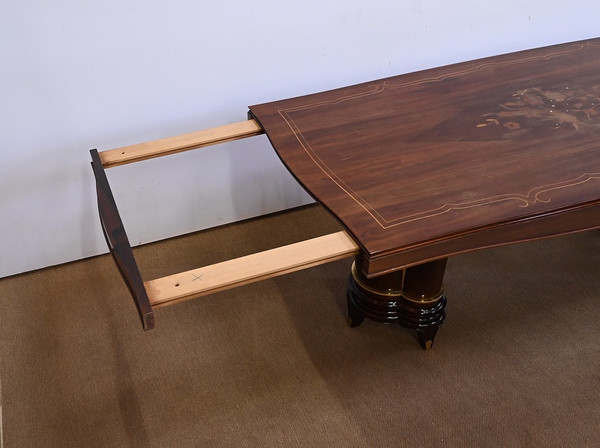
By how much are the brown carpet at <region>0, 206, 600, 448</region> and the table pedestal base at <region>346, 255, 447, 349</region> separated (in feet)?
0.38

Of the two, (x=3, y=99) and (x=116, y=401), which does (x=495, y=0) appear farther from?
(x=116, y=401)

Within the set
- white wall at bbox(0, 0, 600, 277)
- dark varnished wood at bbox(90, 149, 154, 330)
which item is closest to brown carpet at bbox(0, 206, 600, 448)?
white wall at bbox(0, 0, 600, 277)

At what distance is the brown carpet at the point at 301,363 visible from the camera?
1986mm

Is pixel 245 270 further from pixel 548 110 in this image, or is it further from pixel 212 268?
pixel 548 110

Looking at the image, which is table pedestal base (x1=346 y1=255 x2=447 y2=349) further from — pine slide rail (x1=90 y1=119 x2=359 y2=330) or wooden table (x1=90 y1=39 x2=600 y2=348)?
pine slide rail (x1=90 y1=119 x2=359 y2=330)

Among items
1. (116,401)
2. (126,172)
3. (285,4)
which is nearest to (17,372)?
(116,401)

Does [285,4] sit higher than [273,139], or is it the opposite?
[285,4]

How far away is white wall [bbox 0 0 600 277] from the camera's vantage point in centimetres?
224

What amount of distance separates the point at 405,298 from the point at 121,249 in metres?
0.90

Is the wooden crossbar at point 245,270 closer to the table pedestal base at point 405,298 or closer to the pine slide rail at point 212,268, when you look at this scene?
the pine slide rail at point 212,268

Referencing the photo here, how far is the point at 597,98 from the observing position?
7.06ft

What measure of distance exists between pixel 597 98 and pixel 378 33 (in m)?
0.85

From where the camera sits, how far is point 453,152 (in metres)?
1.92

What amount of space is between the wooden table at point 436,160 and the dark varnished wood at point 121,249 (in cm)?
4
